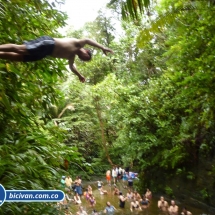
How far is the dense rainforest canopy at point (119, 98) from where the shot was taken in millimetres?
2121

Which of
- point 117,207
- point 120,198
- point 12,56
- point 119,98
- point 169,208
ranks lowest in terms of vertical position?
point 117,207

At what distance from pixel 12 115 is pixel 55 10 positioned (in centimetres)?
123

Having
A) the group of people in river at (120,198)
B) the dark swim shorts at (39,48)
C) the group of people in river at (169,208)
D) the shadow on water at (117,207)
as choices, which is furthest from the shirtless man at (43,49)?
the group of people in river at (169,208)

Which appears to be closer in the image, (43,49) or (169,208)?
(43,49)

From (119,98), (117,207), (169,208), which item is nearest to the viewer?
(169,208)

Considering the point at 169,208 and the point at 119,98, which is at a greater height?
the point at 119,98

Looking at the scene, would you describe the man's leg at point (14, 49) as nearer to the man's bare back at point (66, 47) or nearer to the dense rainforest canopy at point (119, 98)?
the man's bare back at point (66, 47)

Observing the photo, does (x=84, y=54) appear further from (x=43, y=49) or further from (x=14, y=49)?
(x=14, y=49)

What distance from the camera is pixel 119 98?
25.8 ft

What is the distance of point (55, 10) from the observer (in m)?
2.74

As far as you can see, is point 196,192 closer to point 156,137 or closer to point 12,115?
point 156,137

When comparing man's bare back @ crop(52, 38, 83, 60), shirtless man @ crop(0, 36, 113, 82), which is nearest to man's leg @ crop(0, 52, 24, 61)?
shirtless man @ crop(0, 36, 113, 82)

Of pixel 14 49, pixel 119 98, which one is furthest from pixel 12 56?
pixel 119 98

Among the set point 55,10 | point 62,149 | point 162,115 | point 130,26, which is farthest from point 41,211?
point 130,26
